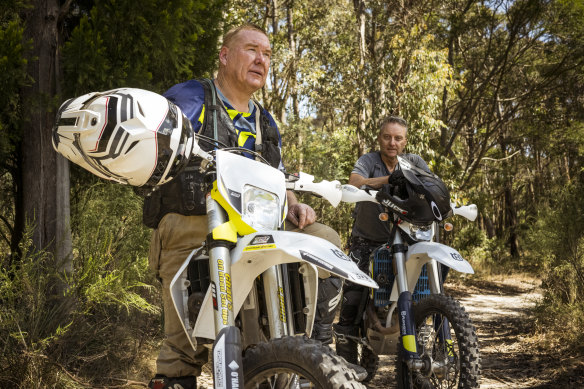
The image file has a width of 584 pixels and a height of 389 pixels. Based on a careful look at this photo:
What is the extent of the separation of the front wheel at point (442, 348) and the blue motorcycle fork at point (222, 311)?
1880mm

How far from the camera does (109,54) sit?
4609 mm

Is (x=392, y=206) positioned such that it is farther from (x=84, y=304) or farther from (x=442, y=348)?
(x=84, y=304)

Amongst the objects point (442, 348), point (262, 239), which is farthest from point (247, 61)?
point (442, 348)

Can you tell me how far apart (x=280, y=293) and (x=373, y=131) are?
34.7 ft

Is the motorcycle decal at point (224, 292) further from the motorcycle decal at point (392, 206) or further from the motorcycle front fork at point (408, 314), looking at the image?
the motorcycle decal at point (392, 206)

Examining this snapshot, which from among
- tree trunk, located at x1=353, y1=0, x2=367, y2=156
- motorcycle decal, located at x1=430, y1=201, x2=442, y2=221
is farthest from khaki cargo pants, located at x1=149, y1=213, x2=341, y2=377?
tree trunk, located at x1=353, y1=0, x2=367, y2=156

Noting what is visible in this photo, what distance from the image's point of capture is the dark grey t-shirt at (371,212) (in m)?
4.93

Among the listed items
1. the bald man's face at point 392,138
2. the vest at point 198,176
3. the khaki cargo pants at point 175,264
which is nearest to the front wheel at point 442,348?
the khaki cargo pants at point 175,264

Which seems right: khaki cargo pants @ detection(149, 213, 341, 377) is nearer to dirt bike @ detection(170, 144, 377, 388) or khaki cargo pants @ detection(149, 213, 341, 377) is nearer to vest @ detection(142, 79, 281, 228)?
vest @ detection(142, 79, 281, 228)

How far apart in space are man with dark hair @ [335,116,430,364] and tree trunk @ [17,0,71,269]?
7.56 ft

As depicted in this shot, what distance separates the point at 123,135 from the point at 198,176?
2.13 feet

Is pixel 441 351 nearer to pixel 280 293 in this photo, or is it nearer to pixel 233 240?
pixel 280 293

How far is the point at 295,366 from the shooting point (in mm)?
2008

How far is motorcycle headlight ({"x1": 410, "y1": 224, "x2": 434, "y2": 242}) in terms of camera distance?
12.9 feet
